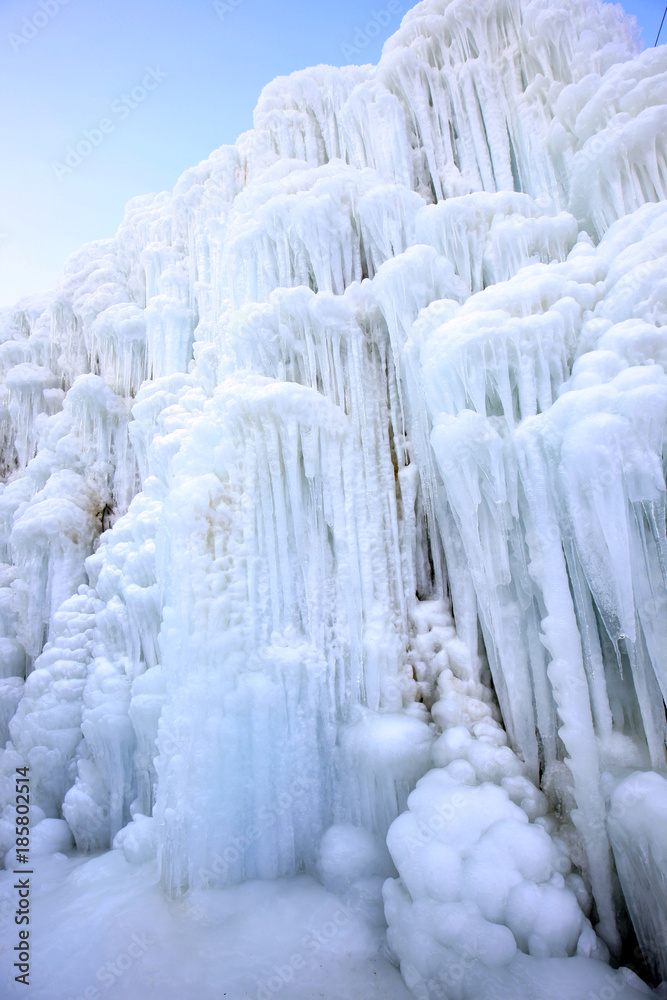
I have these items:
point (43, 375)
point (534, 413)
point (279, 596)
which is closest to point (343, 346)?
point (534, 413)

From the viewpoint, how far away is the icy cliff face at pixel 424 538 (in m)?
3.54

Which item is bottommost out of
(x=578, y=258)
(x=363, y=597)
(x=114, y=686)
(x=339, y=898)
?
(x=339, y=898)

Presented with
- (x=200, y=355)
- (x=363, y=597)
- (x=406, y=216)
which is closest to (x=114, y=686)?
(x=363, y=597)

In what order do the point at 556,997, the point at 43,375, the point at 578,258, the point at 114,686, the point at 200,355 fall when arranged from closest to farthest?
the point at 556,997
the point at 578,258
the point at 114,686
the point at 200,355
the point at 43,375

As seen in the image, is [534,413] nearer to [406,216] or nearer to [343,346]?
[343,346]

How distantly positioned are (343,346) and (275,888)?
5.11 m

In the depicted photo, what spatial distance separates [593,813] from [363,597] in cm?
235

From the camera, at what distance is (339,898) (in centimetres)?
429

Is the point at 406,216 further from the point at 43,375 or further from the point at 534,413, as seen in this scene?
the point at 43,375

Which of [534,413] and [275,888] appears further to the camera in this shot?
[275,888]

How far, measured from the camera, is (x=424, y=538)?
5.50 meters

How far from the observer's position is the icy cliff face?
3537 mm

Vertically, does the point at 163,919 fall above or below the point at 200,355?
below

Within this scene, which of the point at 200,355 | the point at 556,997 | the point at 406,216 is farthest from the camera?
the point at 200,355
